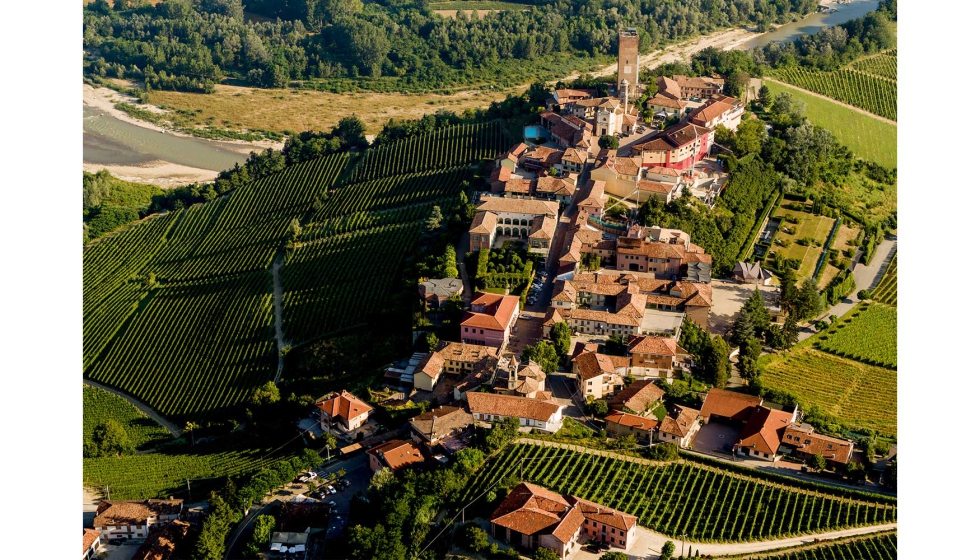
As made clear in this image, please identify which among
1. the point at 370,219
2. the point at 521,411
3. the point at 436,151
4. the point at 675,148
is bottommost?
the point at 521,411

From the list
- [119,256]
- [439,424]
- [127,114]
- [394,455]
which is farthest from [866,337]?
[127,114]

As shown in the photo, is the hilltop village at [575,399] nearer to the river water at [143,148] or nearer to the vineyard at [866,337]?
the vineyard at [866,337]

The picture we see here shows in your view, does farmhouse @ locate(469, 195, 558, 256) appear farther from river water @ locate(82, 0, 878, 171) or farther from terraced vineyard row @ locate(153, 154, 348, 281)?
river water @ locate(82, 0, 878, 171)

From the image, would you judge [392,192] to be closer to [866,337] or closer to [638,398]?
[638,398]

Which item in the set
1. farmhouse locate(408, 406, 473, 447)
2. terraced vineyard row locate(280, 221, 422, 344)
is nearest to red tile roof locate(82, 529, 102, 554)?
farmhouse locate(408, 406, 473, 447)

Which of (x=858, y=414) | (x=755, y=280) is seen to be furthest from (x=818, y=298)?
(x=858, y=414)

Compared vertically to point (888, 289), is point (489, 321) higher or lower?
higher

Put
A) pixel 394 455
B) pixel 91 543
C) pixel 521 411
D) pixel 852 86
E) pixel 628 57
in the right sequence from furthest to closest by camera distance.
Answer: pixel 852 86
pixel 628 57
pixel 521 411
pixel 394 455
pixel 91 543
